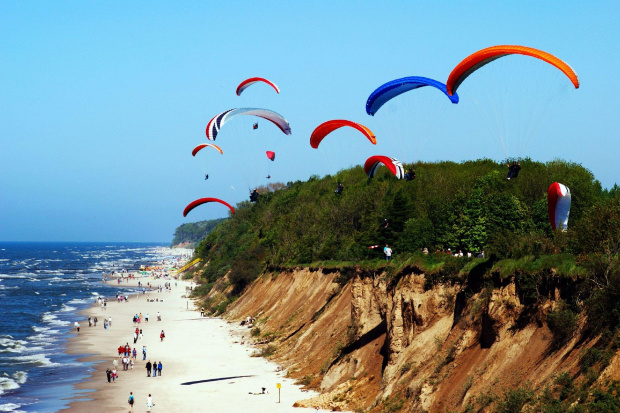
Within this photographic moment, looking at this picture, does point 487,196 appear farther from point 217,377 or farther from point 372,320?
point 217,377

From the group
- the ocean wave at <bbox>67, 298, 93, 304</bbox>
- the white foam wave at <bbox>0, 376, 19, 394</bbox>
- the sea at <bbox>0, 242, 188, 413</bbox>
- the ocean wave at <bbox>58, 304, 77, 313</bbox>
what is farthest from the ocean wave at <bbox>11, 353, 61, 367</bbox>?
the ocean wave at <bbox>67, 298, 93, 304</bbox>

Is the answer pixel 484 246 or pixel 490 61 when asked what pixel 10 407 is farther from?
pixel 490 61

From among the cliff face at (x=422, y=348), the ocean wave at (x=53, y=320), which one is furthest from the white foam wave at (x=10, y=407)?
the ocean wave at (x=53, y=320)

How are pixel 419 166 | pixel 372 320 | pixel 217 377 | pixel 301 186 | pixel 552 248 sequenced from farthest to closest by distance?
A: pixel 301 186
pixel 419 166
pixel 217 377
pixel 372 320
pixel 552 248

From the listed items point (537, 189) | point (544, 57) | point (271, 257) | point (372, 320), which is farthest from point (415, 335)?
point (271, 257)

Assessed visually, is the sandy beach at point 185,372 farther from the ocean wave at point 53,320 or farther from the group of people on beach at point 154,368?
the ocean wave at point 53,320

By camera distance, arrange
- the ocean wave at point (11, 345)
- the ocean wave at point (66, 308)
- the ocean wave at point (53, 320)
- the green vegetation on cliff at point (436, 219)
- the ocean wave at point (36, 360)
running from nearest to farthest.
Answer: the green vegetation on cliff at point (436, 219) < the ocean wave at point (36, 360) < the ocean wave at point (11, 345) < the ocean wave at point (53, 320) < the ocean wave at point (66, 308)
